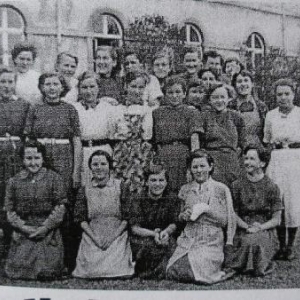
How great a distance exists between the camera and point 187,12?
1.94 m

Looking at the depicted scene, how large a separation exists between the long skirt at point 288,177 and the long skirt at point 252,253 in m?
0.08

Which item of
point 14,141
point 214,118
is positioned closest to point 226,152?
point 214,118

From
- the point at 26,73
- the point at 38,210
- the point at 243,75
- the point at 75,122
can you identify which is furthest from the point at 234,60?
the point at 38,210

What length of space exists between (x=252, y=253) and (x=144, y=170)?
0.37 m

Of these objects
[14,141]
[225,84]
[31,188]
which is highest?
[225,84]

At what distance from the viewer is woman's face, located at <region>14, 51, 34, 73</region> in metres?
1.94

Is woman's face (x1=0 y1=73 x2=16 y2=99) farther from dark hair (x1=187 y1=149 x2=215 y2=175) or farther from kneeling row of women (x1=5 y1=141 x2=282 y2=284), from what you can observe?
dark hair (x1=187 y1=149 x2=215 y2=175)

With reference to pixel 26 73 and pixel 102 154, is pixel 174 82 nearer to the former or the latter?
pixel 102 154

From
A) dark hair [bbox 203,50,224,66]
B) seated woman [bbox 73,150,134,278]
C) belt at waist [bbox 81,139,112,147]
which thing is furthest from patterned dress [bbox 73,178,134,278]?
dark hair [bbox 203,50,224,66]

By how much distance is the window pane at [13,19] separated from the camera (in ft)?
6.33

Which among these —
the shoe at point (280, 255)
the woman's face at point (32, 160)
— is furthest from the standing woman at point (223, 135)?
the woman's face at point (32, 160)

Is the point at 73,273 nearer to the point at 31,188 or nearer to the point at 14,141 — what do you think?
the point at 31,188

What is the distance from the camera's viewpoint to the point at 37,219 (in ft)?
6.47

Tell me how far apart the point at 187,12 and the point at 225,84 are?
0.73 feet
